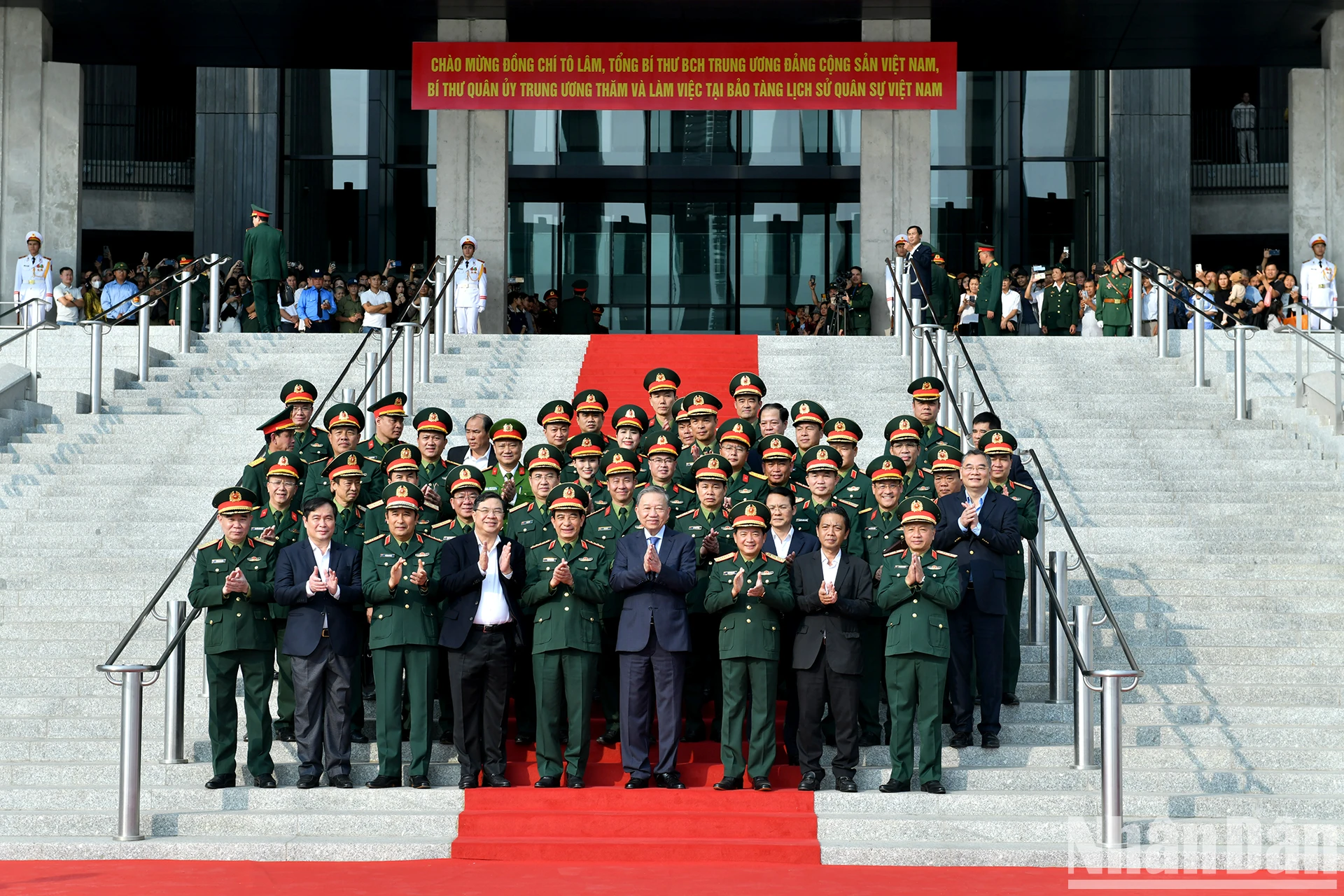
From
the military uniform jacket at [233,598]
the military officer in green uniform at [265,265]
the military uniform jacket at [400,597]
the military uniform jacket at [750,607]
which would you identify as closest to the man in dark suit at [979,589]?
the military uniform jacket at [750,607]

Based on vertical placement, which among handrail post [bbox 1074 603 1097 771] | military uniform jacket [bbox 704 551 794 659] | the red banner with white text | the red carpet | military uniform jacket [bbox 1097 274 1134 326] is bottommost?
handrail post [bbox 1074 603 1097 771]

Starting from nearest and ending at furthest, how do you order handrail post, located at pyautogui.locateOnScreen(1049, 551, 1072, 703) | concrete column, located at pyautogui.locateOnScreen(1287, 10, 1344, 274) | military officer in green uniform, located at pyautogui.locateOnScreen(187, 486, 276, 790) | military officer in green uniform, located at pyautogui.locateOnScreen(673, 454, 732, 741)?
military officer in green uniform, located at pyautogui.locateOnScreen(187, 486, 276, 790), military officer in green uniform, located at pyautogui.locateOnScreen(673, 454, 732, 741), handrail post, located at pyautogui.locateOnScreen(1049, 551, 1072, 703), concrete column, located at pyautogui.locateOnScreen(1287, 10, 1344, 274)

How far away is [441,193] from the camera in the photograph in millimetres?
21719

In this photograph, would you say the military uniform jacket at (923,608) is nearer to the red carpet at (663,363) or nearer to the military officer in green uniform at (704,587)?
the military officer in green uniform at (704,587)

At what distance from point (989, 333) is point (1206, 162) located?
1266 centimetres

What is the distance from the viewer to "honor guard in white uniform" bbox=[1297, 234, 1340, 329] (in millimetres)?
20125

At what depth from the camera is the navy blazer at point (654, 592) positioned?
9.22m

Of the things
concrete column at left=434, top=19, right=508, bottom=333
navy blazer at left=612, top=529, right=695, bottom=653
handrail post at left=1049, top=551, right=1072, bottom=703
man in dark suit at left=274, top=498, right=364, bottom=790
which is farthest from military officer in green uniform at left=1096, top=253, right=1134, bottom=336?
man in dark suit at left=274, top=498, right=364, bottom=790

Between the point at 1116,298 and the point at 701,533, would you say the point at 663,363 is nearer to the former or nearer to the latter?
the point at 1116,298

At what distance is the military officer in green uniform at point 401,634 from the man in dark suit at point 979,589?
2.98 m

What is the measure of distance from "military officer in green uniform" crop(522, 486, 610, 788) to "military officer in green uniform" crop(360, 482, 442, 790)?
0.58 m

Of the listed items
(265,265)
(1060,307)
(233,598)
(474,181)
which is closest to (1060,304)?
(1060,307)

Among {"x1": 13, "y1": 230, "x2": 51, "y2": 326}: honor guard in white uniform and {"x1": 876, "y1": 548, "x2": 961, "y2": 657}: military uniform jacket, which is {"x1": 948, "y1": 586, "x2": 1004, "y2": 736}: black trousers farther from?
{"x1": 13, "y1": 230, "x2": 51, "y2": 326}: honor guard in white uniform

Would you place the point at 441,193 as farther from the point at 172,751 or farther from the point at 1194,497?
the point at 172,751
